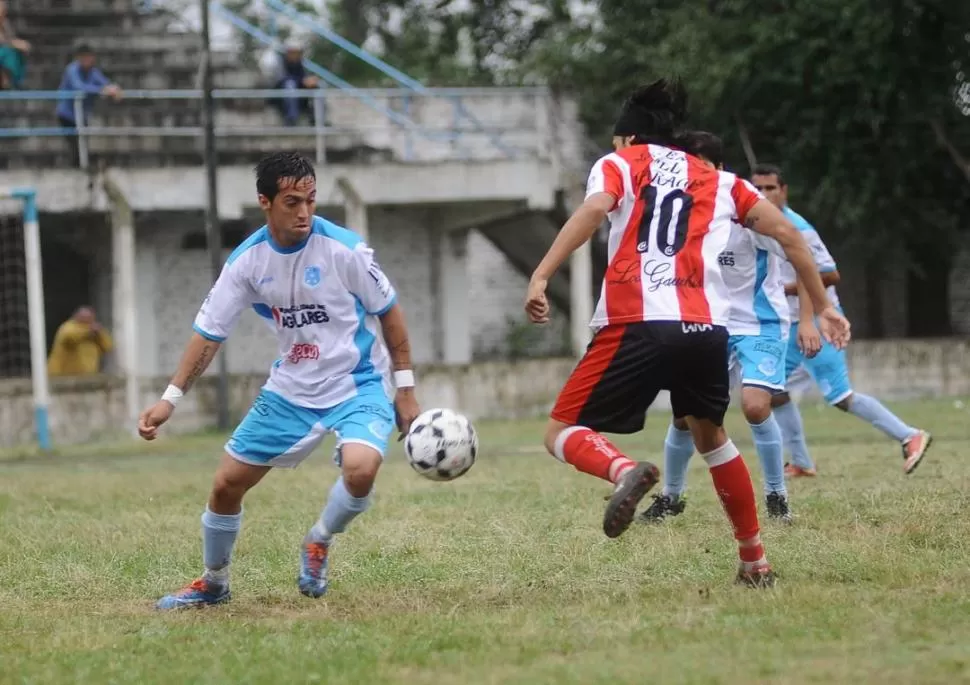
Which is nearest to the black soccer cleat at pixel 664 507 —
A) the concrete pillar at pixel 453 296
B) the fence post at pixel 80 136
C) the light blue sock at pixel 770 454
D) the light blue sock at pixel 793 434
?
the light blue sock at pixel 770 454

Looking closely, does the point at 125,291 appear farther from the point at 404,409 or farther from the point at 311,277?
the point at 311,277

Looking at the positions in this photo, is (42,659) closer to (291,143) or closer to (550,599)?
(550,599)

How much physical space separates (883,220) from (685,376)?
66.8ft

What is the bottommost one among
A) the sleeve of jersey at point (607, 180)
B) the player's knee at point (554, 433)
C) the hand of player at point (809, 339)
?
the player's knee at point (554, 433)

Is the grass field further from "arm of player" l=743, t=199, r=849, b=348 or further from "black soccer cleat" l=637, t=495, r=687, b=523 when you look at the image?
"arm of player" l=743, t=199, r=849, b=348

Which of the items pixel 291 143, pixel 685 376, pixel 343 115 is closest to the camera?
pixel 685 376

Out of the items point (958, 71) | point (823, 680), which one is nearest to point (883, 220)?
point (958, 71)

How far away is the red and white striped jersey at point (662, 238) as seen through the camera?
6.93 metres

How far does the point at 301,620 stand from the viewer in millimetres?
6984

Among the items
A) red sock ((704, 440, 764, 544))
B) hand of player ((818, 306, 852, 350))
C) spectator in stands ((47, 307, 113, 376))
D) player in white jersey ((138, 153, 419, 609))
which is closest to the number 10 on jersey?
hand of player ((818, 306, 852, 350))

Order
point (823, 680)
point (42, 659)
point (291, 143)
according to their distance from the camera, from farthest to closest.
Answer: point (291, 143) < point (42, 659) < point (823, 680)

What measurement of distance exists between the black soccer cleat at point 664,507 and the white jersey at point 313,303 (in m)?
3.01

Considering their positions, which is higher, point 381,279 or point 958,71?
point 958,71

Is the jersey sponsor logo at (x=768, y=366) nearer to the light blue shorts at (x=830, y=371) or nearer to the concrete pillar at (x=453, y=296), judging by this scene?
the light blue shorts at (x=830, y=371)
